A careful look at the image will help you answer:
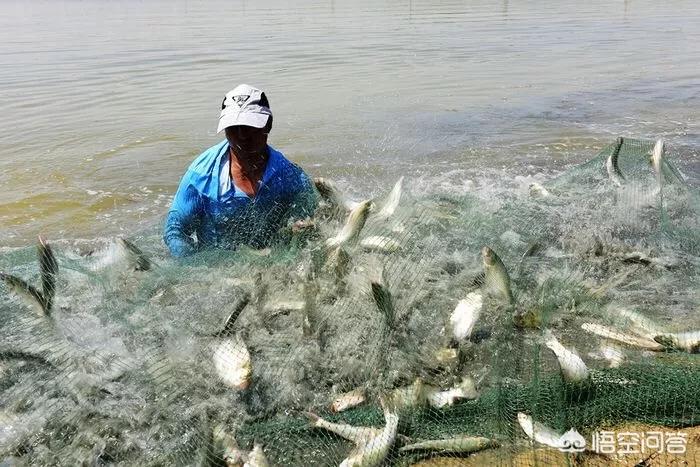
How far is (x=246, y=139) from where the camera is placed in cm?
445

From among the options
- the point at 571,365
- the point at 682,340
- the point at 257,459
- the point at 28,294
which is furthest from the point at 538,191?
the point at 28,294

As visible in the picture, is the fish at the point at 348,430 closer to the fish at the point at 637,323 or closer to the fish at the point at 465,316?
the fish at the point at 465,316

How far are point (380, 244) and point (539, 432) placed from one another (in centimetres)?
183

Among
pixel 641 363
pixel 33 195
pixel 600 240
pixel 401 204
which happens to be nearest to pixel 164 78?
pixel 33 195

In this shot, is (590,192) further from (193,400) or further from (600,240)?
(193,400)

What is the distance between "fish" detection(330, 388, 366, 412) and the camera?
3527 millimetres

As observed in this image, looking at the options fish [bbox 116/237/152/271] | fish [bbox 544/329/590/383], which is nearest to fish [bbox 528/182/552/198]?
fish [bbox 544/329/590/383]

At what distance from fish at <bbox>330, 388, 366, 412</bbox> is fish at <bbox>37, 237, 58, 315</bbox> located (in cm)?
198

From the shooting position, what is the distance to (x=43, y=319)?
374cm

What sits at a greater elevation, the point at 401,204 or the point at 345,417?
the point at 401,204

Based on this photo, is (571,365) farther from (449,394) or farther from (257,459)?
(257,459)

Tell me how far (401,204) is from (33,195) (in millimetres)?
5728

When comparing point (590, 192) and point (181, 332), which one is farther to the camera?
point (590, 192)

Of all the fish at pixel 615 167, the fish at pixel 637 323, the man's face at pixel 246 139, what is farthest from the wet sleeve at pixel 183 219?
→ the fish at pixel 615 167
